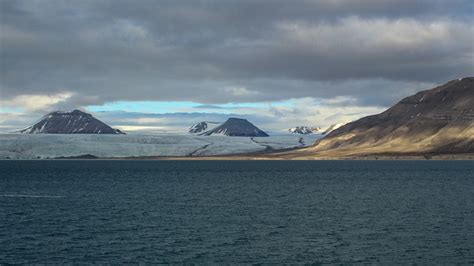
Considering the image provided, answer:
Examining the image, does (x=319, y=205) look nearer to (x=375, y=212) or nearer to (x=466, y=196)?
(x=375, y=212)

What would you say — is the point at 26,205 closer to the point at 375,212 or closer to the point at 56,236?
the point at 56,236

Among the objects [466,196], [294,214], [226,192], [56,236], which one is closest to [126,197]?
[226,192]

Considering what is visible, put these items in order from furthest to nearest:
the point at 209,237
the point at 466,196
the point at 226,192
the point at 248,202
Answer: the point at 226,192, the point at 466,196, the point at 248,202, the point at 209,237

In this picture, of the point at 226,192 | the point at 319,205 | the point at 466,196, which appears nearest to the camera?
the point at 319,205

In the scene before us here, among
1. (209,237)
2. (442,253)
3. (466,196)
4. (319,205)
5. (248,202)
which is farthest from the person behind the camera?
(466,196)

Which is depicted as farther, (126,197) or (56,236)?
(126,197)

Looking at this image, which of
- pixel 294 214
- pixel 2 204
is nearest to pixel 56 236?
pixel 294 214

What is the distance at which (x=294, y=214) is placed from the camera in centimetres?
7112

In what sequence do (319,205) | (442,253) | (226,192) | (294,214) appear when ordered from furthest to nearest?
(226,192), (319,205), (294,214), (442,253)

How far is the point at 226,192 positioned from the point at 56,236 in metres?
53.3

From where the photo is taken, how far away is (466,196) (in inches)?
3713

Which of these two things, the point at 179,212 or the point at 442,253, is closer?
the point at 442,253

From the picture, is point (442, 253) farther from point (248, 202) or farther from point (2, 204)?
point (2, 204)

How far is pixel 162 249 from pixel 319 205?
36.4 metres
